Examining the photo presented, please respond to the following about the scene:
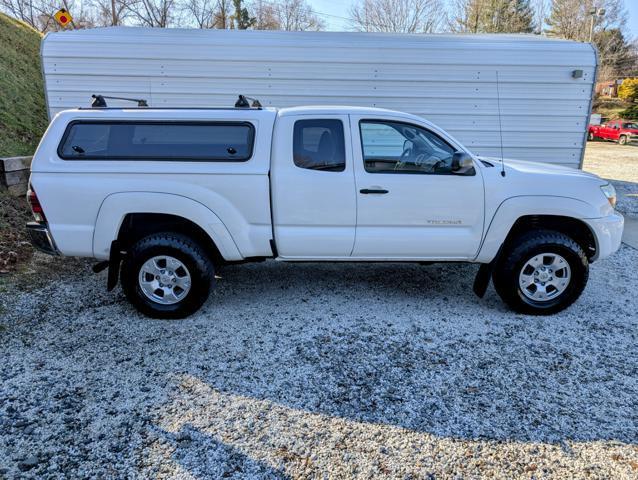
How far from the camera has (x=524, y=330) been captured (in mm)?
4117

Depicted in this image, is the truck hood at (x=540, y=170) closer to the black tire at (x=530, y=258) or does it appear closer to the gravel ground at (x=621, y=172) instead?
the black tire at (x=530, y=258)

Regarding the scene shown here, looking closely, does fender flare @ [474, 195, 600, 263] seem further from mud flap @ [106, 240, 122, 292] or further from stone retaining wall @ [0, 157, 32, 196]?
stone retaining wall @ [0, 157, 32, 196]

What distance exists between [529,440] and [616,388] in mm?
1033

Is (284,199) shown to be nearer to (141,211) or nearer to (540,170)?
(141,211)

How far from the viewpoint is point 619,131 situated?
28172 mm

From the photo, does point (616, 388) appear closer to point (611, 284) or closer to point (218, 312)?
point (611, 284)

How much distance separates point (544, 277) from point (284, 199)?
2.56m

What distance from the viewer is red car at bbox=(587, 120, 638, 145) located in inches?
1088

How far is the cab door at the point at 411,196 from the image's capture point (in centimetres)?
412

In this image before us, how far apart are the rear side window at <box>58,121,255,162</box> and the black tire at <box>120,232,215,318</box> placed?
75 cm

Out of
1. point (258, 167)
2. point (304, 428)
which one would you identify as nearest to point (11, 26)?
point (258, 167)

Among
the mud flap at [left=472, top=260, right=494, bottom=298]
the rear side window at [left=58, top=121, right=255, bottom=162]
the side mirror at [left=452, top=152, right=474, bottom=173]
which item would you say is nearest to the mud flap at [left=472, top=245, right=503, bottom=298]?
the mud flap at [left=472, top=260, right=494, bottom=298]

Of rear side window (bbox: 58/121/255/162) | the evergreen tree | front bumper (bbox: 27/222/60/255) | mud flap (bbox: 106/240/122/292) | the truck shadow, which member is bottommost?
the truck shadow

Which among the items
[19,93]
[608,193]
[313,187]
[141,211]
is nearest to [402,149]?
[313,187]
